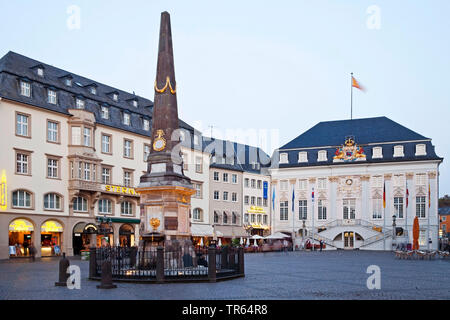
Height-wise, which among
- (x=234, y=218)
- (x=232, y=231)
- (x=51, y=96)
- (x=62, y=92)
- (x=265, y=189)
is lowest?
(x=232, y=231)

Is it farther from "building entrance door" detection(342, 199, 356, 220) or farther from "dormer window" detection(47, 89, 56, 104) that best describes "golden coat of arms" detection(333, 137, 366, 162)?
"dormer window" detection(47, 89, 56, 104)

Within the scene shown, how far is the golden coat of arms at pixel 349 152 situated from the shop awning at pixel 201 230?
19.4 meters

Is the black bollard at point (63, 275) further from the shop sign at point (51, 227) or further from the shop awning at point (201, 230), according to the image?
the shop awning at point (201, 230)

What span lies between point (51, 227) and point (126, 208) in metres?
8.81

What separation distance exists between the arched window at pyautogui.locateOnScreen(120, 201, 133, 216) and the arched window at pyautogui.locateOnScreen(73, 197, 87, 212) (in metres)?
4.64

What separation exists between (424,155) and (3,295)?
58480 millimetres

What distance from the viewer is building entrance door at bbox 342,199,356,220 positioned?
6875 centimetres

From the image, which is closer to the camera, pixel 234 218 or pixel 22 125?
pixel 22 125

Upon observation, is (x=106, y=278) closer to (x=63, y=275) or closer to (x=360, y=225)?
(x=63, y=275)

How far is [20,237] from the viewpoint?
4009cm

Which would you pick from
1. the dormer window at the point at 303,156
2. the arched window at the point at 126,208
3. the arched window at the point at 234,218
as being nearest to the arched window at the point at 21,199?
the arched window at the point at 126,208

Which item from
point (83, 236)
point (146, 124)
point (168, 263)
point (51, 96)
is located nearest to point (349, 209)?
point (146, 124)

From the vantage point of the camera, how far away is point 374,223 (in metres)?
67.1

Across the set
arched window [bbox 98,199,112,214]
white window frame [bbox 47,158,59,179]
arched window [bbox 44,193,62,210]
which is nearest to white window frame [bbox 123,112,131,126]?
arched window [bbox 98,199,112,214]
